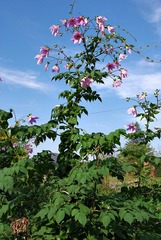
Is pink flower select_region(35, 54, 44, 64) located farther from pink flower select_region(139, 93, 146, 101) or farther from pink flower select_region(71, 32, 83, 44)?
pink flower select_region(139, 93, 146, 101)

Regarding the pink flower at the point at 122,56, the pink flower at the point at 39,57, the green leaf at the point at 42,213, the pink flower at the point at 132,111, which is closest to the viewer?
the green leaf at the point at 42,213

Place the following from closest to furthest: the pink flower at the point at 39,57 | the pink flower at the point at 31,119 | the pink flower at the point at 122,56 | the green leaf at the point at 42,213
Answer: the green leaf at the point at 42,213, the pink flower at the point at 31,119, the pink flower at the point at 39,57, the pink flower at the point at 122,56

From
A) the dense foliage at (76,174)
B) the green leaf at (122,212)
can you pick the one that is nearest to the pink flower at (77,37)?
the dense foliage at (76,174)

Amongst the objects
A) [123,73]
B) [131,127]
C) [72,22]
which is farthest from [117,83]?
[72,22]

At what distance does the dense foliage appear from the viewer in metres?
2.50

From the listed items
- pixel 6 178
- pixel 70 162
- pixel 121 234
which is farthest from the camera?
pixel 70 162

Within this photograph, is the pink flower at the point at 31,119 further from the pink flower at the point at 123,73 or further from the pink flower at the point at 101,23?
the pink flower at the point at 101,23

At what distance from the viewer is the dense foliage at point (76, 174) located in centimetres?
250

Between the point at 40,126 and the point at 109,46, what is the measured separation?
1222mm

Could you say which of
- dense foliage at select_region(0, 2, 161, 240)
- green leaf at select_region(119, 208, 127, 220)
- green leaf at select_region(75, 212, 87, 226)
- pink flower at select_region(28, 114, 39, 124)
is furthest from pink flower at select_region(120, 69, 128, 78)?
green leaf at select_region(75, 212, 87, 226)

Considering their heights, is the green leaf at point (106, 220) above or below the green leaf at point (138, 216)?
below

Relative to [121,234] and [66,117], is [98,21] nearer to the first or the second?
[66,117]

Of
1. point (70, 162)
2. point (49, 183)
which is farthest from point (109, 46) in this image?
point (49, 183)

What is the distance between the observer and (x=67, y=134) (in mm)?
3189
